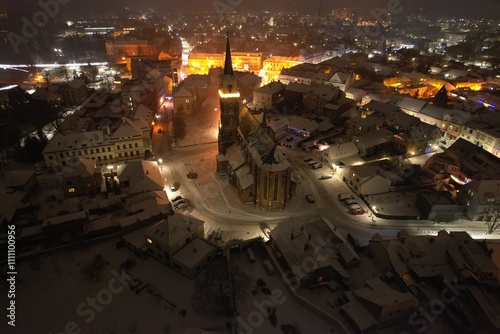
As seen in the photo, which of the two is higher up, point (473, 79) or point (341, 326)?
point (473, 79)

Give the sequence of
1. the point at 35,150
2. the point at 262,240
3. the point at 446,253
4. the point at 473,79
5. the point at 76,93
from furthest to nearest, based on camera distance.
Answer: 1. the point at 473,79
2. the point at 76,93
3. the point at 35,150
4. the point at 262,240
5. the point at 446,253

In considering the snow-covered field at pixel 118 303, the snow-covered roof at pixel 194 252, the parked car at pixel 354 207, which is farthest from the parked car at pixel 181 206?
the parked car at pixel 354 207

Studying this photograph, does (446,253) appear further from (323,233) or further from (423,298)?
(323,233)

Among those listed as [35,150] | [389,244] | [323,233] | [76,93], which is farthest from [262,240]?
[76,93]

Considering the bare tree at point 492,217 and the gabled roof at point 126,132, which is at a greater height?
the gabled roof at point 126,132

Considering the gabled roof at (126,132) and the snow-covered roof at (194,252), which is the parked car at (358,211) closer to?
the snow-covered roof at (194,252)

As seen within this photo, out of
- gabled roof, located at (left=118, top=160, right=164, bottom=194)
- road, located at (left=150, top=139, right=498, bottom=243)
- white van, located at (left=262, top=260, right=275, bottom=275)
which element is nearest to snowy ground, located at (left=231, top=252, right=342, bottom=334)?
white van, located at (left=262, top=260, right=275, bottom=275)

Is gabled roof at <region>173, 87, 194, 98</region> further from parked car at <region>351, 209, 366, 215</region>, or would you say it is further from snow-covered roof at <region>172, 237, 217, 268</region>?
parked car at <region>351, 209, 366, 215</region>
